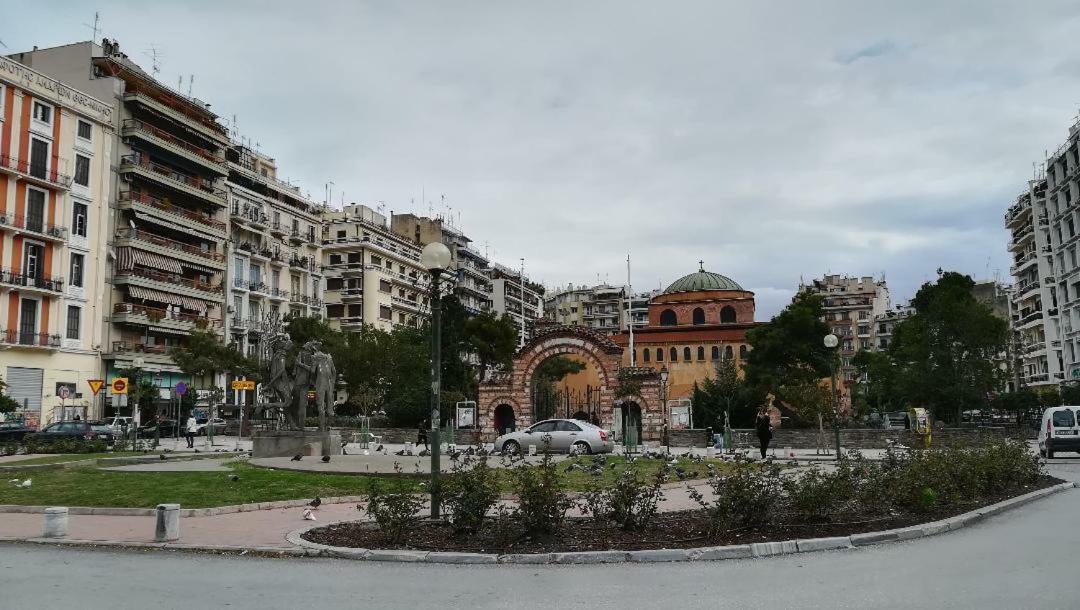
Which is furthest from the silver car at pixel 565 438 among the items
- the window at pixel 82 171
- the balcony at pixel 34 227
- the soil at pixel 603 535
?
the window at pixel 82 171

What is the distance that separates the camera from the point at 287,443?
2459cm

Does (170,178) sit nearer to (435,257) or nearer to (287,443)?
(287,443)

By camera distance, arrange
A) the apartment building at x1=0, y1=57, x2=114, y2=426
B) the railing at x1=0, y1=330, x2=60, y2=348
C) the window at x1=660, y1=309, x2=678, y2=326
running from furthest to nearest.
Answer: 1. the window at x1=660, y1=309, x2=678, y2=326
2. the apartment building at x1=0, y1=57, x2=114, y2=426
3. the railing at x1=0, y1=330, x2=60, y2=348

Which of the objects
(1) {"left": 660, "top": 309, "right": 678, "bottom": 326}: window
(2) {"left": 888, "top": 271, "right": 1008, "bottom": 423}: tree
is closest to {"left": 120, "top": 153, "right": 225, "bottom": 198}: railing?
(1) {"left": 660, "top": 309, "right": 678, "bottom": 326}: window

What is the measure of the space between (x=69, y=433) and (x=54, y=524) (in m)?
27.7

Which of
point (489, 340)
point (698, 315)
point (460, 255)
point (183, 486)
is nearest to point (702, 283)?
point (698, 315)

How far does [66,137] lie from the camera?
162ft

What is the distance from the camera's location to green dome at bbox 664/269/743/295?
7594 centimetres

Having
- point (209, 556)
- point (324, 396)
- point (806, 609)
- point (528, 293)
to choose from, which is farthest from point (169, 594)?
point (528, 293)

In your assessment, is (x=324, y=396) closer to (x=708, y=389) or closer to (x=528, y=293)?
(x=708, y=389)

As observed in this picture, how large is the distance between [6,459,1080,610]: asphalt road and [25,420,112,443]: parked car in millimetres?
26335

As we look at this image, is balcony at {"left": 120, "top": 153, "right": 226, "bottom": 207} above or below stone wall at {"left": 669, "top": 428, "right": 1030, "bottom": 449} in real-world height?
above

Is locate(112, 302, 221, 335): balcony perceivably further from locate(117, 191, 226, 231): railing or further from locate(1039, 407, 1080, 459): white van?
locate(1039, 407, 1080, 459): white van

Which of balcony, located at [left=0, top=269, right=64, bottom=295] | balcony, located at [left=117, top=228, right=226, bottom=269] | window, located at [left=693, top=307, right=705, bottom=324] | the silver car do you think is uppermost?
balcony, located at [left=117, top=228, right=226, bottom=269]
